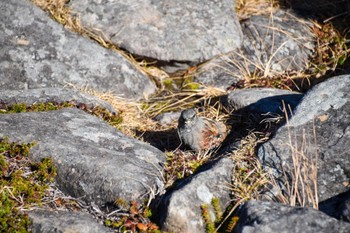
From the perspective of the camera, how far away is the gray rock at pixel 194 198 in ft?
18.3

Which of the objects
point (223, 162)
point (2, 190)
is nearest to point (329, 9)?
point (223, 162)

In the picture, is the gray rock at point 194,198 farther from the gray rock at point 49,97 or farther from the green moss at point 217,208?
the gray rock at point 49,97

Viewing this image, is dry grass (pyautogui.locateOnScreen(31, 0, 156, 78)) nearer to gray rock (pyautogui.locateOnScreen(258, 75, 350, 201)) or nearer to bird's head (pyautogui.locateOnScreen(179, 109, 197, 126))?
bird's head (pyautogui.locateOnScreen(179, 109, 197, 126))

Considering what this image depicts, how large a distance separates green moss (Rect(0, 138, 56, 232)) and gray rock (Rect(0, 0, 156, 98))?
225 centimetres

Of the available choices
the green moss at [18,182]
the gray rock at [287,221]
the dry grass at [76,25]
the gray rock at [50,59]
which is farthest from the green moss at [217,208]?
the dry grass at [76,25]

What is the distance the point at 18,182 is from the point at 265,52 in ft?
16.3

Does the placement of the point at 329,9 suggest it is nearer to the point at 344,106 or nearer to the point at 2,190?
the point at 344,106

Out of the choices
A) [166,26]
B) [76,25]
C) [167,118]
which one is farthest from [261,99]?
[76,25]

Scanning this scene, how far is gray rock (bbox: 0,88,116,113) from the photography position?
7508mm

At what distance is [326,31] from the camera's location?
976 cm

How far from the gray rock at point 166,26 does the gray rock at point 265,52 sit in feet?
0.71

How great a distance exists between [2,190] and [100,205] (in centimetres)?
98

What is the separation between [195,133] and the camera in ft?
22.9

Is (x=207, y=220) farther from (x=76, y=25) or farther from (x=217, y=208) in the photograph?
(x=76, y=25)
